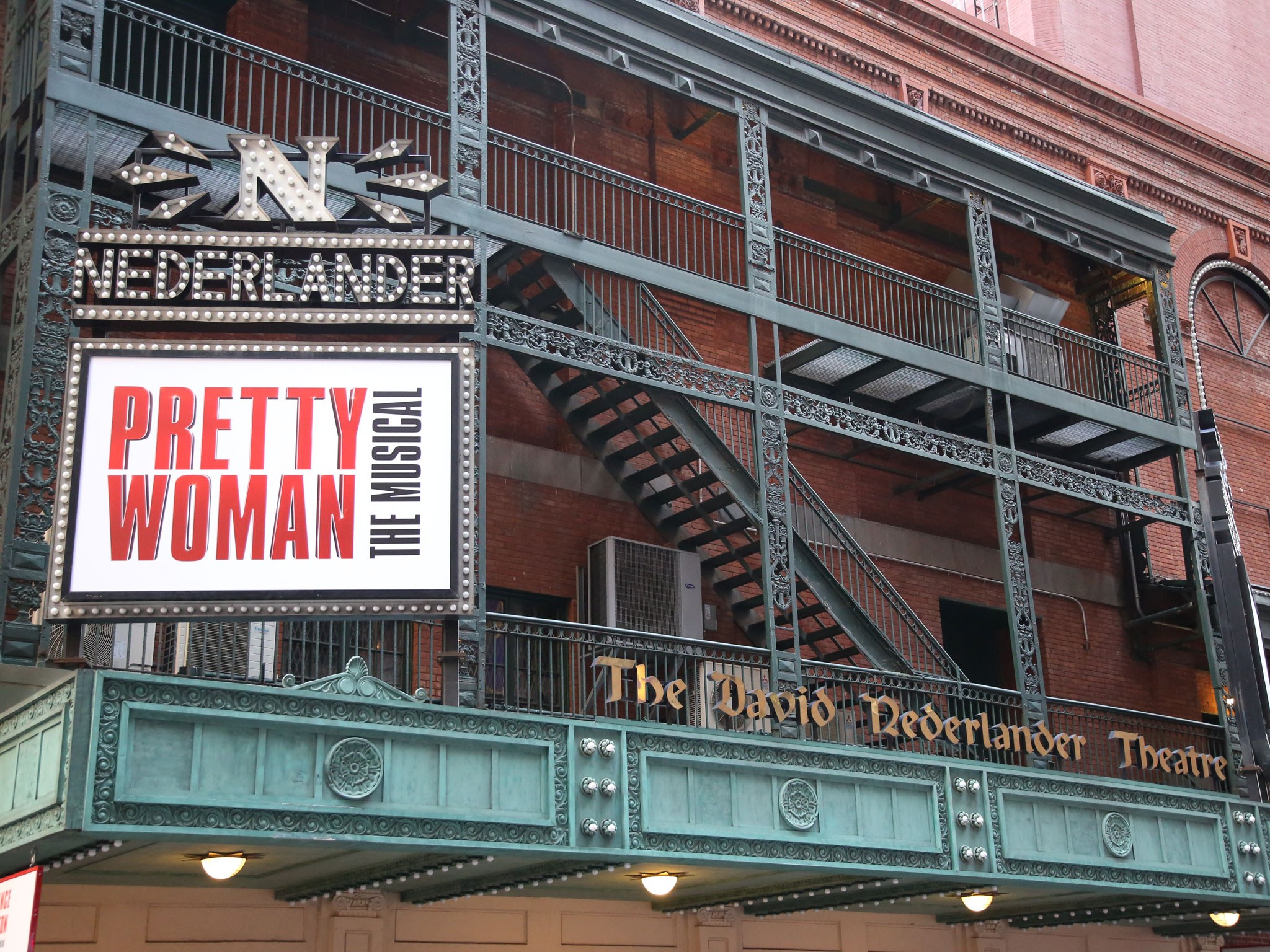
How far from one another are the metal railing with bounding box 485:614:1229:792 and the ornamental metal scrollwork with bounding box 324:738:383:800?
5.09 feet

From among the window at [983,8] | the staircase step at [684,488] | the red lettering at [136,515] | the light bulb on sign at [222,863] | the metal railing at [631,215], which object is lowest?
the light bulb on sign at [222,863]

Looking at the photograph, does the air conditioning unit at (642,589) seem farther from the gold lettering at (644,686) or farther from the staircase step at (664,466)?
the gold lettering at (644,686)

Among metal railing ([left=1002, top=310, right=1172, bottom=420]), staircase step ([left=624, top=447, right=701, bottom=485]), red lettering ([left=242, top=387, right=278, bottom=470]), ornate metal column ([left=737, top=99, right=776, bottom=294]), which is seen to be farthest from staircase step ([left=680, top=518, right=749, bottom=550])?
red lettering ([left=242, top=387, right=278, bottom=470])

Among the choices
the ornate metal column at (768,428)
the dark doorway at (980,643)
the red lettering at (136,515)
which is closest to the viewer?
the red lettering at (136,515)

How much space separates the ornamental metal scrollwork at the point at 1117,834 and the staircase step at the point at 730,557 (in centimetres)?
458

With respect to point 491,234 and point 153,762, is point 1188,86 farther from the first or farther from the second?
point 153,762

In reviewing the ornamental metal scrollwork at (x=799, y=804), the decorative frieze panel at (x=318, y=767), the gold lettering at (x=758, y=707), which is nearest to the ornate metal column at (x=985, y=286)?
the gold lettering at (x=758, y=707)

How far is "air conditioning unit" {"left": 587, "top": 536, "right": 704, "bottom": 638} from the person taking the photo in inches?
672

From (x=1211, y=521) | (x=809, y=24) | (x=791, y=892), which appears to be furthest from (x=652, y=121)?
(x=791, y=892)

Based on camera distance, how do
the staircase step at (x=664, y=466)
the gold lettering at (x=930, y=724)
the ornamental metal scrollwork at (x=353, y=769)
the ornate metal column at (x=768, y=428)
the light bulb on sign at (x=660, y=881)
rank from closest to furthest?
the ornamental metal scrollwork at (x=353, y=769), the light bulb on sign at (x=660, y=881), the ornate metal column at (x=768, y=428), the gold lettering at (x=930, y=724), the staircase step at (x=664, y=466)

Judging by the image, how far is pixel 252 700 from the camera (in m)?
11.0

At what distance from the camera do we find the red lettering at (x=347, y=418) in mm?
11953

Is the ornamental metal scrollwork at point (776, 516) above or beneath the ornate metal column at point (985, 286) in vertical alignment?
beneath

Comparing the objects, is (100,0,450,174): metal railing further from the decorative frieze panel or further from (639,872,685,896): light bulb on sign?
(639,872,685,896): light bulb on sign
